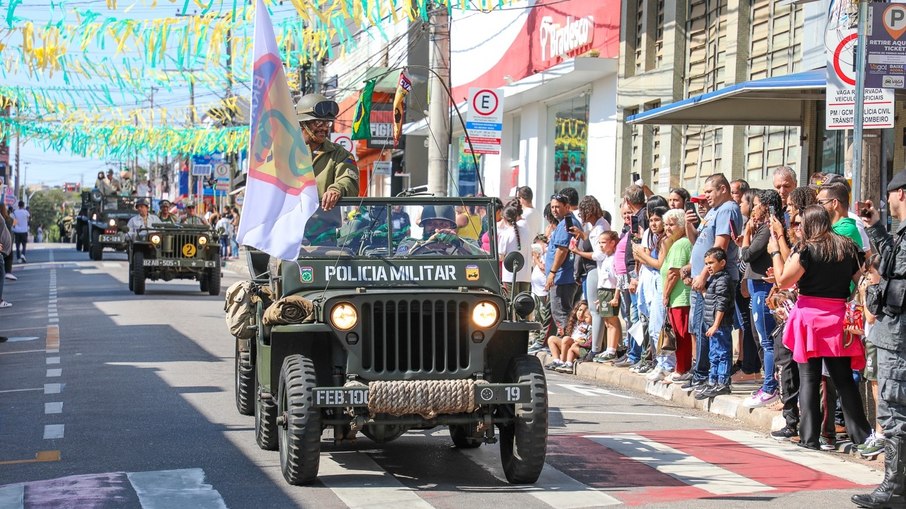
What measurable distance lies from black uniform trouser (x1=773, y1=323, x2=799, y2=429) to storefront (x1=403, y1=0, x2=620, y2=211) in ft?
35.6

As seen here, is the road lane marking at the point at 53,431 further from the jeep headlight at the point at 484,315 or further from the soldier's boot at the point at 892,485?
the soldier's boot at the point at 892,485

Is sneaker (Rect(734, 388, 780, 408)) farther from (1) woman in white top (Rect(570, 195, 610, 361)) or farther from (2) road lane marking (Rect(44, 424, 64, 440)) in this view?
(2) road lane marking (Rect(44, 424, 64, 440))

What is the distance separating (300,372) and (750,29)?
1374 cm

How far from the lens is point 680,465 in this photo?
8859 millimetres

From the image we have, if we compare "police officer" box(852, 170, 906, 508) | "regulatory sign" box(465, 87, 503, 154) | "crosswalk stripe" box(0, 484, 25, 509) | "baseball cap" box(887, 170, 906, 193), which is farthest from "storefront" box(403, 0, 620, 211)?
"crosswalk stripe" box(0, 484, 25, 509)

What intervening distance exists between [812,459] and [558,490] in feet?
8.21

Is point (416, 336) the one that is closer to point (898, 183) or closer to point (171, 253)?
point (898, 183)

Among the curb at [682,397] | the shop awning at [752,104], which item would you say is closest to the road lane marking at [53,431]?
the curb at [682,397]

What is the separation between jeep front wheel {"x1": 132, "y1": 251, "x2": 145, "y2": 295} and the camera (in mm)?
25469

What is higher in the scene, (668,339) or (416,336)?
(416,336)

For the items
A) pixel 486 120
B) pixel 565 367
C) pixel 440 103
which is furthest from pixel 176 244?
pixel 565 367

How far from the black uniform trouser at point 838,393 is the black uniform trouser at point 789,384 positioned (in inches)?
15.7

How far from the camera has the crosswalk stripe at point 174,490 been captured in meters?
7.36

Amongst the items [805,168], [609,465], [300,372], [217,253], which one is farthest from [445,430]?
[217,253]
